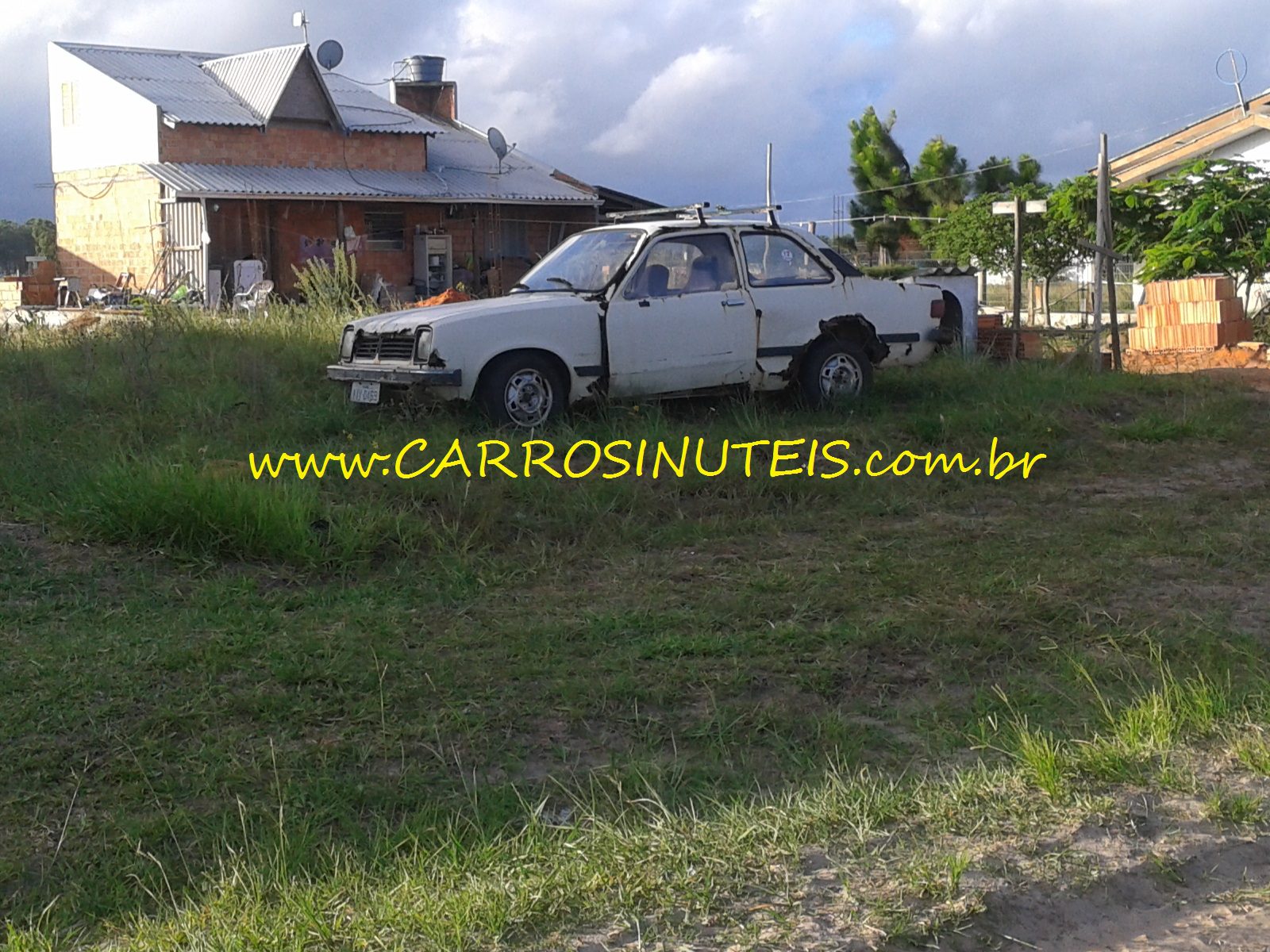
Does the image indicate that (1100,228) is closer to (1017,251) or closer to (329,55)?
(1017,251)

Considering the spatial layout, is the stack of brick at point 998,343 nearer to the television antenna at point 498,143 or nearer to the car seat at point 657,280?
the car seat at point 657,280

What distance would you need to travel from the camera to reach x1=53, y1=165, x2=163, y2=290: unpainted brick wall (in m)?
29.2

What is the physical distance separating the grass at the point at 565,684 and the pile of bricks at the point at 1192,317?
8695 mm

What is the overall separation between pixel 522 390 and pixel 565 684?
488cm

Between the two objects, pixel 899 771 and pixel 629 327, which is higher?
pixel 629 327

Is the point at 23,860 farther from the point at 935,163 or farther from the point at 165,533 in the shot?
the point at 935,163

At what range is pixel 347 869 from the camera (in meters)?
3.51

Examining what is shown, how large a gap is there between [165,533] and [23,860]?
3.01m

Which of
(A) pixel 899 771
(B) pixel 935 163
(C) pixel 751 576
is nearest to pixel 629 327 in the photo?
(C) pixel 751 576

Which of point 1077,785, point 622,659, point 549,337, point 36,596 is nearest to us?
point 1077,785

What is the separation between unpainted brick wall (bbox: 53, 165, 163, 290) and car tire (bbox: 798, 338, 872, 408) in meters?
21.5

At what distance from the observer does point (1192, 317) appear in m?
17.2

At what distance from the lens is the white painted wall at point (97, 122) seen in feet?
96.2

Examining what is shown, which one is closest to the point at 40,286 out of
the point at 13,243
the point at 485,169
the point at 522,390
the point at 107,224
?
the point at 107,224
